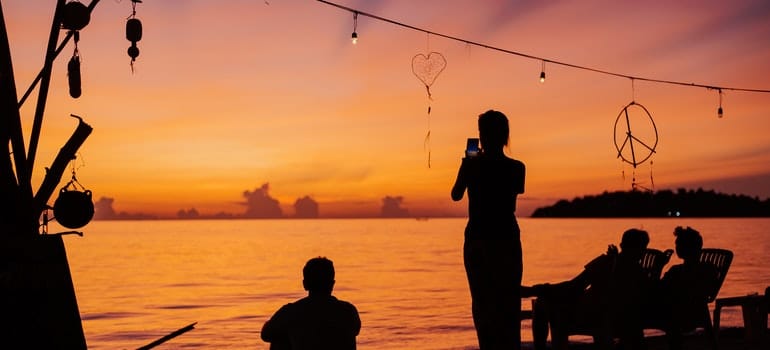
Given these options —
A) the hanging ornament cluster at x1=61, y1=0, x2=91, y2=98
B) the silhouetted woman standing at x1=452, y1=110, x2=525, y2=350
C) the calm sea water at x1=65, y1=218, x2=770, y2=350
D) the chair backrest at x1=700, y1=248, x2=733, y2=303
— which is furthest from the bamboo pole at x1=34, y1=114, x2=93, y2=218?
the calm sea water at x1=65, y1=218, x2=770, y2=350

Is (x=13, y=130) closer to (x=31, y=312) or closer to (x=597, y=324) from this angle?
(x=31, y=312)

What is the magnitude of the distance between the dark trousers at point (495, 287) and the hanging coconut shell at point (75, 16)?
4.08 meters

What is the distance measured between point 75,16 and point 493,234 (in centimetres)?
421

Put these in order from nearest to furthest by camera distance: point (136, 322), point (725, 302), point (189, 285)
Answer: point (725, 302)
point (136, 322)
point (189, 285)

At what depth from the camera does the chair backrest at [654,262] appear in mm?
8234

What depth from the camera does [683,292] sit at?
7578 millimetres

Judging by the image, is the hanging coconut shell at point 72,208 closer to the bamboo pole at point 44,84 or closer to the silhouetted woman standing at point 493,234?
the bamboo pole at point 44,84

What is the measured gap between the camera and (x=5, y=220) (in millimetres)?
6383

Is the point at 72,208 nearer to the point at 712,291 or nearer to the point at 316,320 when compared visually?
the point at 316,320

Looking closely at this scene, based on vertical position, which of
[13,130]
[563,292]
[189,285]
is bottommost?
[189,285]

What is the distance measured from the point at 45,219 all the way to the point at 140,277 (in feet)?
122

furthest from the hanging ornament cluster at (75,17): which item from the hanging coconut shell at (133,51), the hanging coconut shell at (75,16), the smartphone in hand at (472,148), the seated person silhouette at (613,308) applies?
the seated person silhouette at (613,308)

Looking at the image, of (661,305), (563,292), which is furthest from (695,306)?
(563,292)

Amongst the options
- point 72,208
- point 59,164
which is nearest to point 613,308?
point 59,164
